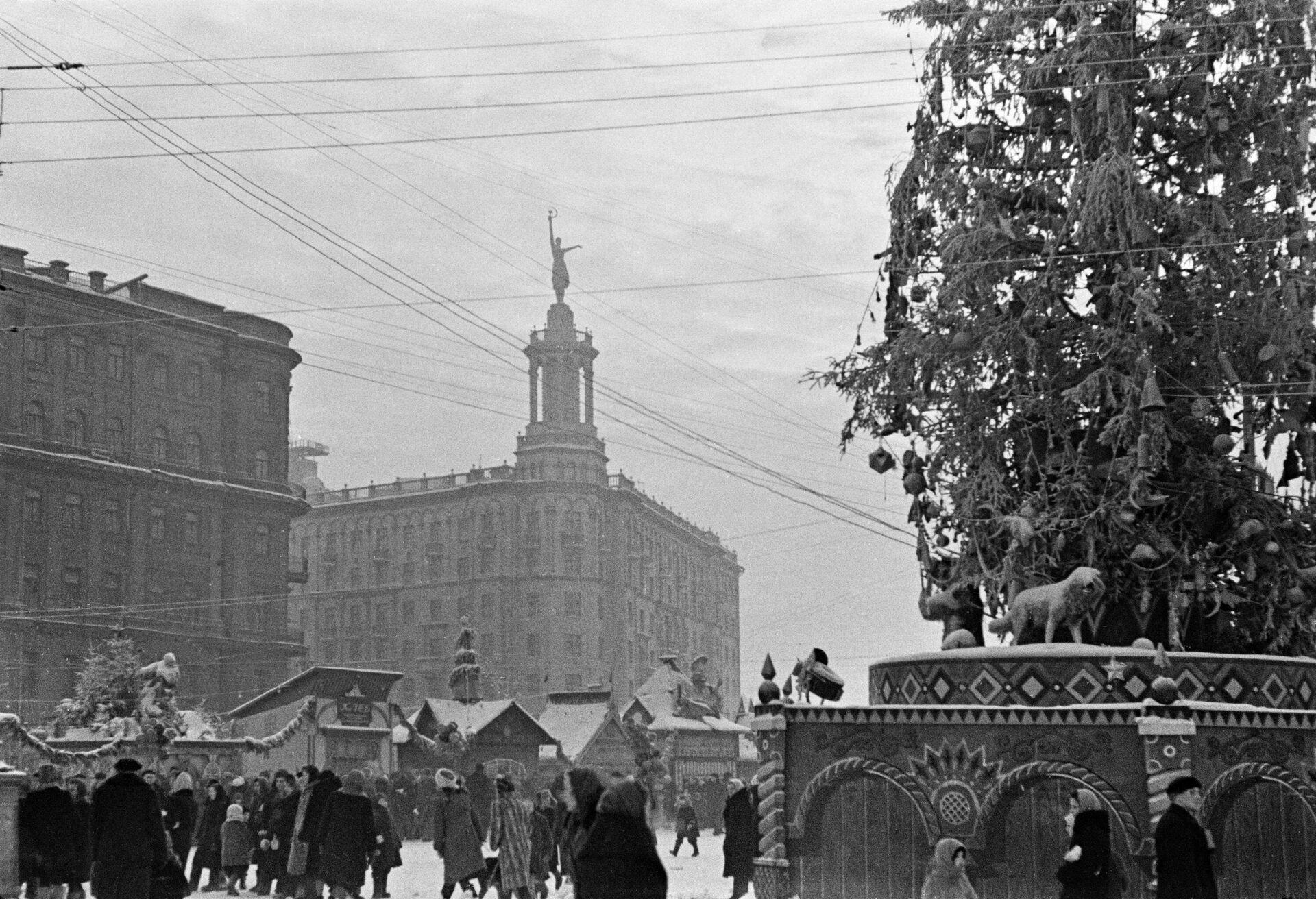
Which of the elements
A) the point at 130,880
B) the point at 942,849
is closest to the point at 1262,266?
the point at 942,849

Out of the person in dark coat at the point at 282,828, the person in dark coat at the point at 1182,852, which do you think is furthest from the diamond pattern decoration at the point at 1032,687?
the person in dark coat at the point at 282,828

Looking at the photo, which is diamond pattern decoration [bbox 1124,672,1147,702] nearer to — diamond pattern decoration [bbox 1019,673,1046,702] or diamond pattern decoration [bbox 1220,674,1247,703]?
diamond pattern decoration [bbox 1019,673,1046,702]

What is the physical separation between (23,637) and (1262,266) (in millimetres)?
51889

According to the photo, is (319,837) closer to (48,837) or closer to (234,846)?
(48,837)

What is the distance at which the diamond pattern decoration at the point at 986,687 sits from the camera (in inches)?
655

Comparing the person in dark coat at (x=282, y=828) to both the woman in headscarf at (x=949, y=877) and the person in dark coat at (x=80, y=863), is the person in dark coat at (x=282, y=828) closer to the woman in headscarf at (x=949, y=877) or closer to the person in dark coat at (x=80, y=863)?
the person in dark coat at (x=80, y=863)

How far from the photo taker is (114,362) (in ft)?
221

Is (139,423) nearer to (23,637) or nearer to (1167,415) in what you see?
(23,637)

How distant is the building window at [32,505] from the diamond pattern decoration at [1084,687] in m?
53.2

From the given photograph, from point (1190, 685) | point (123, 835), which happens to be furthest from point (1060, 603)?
point (123, 835)

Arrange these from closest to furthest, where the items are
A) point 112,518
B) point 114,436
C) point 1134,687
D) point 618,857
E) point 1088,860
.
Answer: point 618,857 < point 1088,860 < point 1134,687 < point 112,518 < point 114,436

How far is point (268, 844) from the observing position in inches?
842

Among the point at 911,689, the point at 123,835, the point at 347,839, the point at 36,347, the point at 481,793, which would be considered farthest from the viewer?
the point at 36,347

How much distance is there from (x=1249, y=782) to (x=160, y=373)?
59230mm
